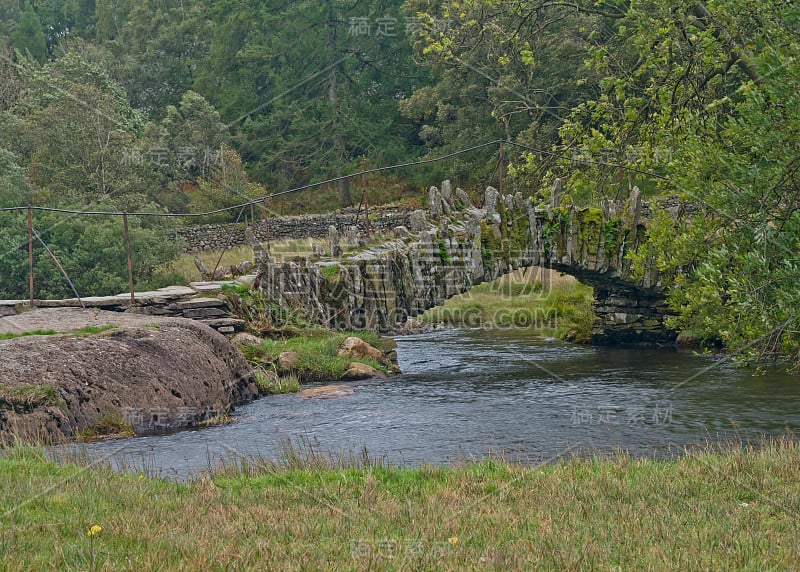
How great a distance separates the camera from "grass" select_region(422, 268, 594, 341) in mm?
27541

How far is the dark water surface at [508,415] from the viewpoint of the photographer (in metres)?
11.3

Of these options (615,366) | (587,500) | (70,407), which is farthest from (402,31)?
(587,500)

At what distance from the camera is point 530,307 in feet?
105

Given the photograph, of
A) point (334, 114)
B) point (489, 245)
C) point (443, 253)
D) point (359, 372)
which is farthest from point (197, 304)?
point (334, 114)

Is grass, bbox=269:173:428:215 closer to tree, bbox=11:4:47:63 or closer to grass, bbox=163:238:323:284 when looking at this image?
grass, bbox=163:238:323:284

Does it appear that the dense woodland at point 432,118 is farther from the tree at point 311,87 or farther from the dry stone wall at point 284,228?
the dry stone wall at point 284,228

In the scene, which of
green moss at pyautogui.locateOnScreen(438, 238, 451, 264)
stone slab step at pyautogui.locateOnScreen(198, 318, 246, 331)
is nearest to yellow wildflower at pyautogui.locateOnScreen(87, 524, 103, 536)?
stone slab step at pyautogui.locateOnScreen(198, 318, 246, 331)

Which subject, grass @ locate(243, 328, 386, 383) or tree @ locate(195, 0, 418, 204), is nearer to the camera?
grass @ locate(243, 328, 386, 383)

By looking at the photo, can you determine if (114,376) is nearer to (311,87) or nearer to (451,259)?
(451,259)

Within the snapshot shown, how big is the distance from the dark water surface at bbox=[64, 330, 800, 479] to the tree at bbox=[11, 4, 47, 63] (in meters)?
70.0

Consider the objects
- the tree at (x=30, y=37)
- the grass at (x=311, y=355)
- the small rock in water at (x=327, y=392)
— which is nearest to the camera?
the small rock in water at (x=327, y=392)

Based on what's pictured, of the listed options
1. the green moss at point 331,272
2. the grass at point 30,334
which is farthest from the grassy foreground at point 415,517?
the green moss at point 331,272

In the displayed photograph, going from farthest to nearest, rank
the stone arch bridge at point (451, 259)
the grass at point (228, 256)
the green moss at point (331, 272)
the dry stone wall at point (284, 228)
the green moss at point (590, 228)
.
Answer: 1. the dry stone wall at point (284, 228)
2. the grass at point (228, 256)
3. the green moss at point (590, 228)
4. the stone arch bridge at point (451, 259)
5. the green moss at point (331, 272)

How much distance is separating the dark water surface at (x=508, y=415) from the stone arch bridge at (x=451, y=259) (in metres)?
1.79
